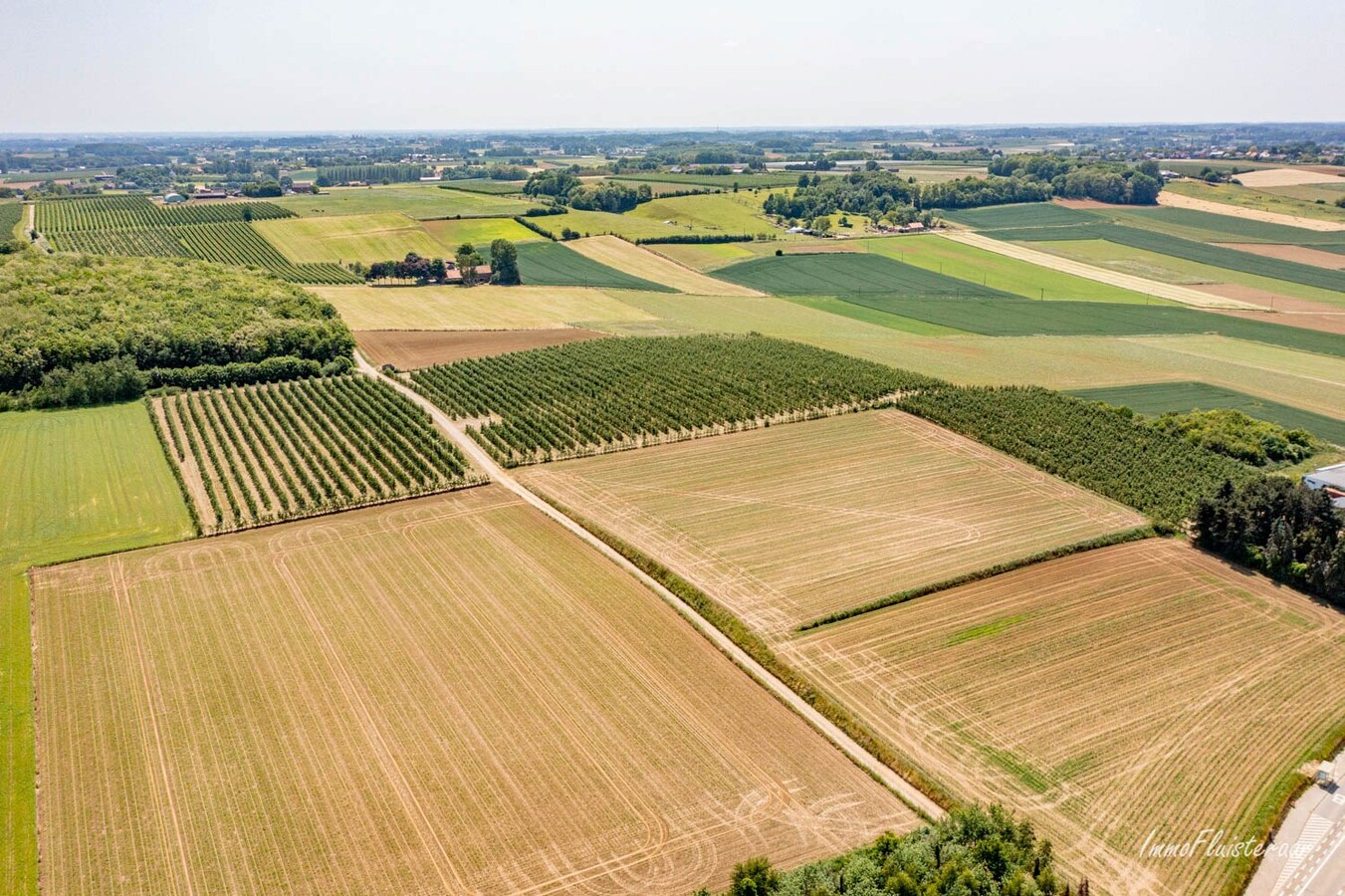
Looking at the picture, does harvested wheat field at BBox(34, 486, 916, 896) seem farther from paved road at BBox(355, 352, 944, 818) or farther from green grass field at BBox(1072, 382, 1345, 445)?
green grass field at BBox(1072, 382, 1345, 445)

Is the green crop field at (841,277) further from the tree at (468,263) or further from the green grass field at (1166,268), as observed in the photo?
the tree at (468,263)

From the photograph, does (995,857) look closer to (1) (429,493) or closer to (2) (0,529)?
(1) (429,493)

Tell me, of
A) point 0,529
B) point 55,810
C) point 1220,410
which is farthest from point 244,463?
point 1220,410

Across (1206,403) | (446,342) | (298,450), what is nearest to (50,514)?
(298,450)

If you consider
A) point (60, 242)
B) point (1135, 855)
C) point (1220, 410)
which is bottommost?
point (1135, 855)

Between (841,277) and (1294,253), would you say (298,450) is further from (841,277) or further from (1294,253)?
(1294,253)

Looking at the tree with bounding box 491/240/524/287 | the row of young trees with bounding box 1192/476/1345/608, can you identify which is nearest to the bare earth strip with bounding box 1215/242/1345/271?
the row of young trees with bounding box 1192/476/1345/608

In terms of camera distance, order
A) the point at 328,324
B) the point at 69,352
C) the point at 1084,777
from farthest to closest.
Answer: the point at 328,324, the point at 69,352, the point at 1084,777
